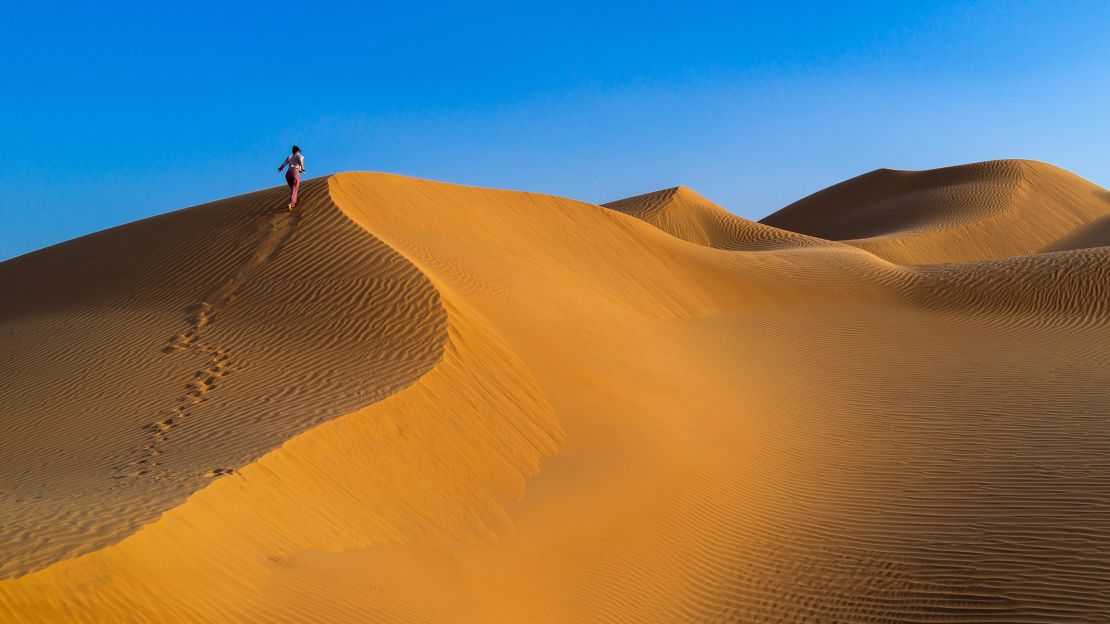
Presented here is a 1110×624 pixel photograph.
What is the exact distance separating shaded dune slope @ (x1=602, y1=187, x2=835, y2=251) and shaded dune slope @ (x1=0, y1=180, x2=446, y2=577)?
73.3 feet

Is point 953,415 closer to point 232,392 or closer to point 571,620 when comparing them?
point 571,620

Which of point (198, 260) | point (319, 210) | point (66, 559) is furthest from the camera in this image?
point (319, 210)

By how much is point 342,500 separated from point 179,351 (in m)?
4.78

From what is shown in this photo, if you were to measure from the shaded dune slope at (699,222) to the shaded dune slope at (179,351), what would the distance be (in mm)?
22329

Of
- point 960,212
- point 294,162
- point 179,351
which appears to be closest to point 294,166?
point 294,162

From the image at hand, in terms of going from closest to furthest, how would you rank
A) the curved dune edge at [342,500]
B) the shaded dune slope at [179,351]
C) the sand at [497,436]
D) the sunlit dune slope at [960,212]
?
the curved dune edge at [342,500]
the sand at [497,436]
the shaded dune slope at [179,351]
the sunlit dune slope at [960,212]

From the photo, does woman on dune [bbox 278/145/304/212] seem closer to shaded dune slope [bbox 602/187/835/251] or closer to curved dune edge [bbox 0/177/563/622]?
curved dune edge [bbox 0/177/563/622]

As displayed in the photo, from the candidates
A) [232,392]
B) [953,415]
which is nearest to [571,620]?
[232,392]

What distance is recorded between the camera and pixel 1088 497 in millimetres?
9281

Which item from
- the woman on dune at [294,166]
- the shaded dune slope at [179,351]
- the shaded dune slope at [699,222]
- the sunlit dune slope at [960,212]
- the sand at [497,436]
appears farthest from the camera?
the sunlit dune slope at [960,212]

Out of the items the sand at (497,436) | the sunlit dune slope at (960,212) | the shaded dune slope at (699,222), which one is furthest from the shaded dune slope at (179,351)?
the sunlit dune slope at (960,212)

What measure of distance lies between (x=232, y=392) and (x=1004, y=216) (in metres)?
40.3

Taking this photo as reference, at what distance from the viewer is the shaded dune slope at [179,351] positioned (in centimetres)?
760

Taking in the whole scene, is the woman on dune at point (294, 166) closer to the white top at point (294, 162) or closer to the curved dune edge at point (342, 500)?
the white top at point (294, 162)
